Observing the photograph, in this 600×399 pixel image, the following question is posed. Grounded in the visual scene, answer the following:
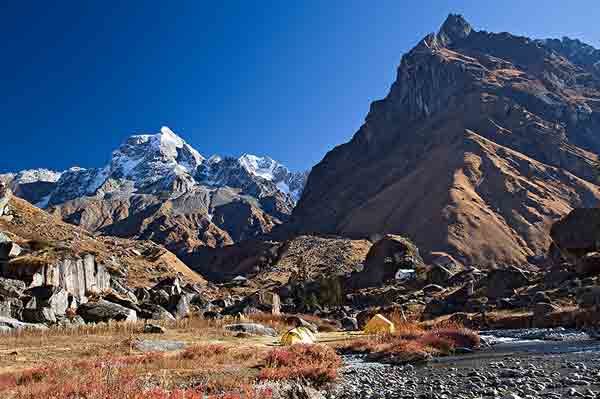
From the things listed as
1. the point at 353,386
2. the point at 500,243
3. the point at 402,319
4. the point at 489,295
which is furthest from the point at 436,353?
the point at 500,243

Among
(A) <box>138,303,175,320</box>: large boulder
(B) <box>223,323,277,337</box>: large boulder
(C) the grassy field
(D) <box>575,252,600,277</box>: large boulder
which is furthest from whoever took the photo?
(D) <box>575,252,600,277</box>: large boulder

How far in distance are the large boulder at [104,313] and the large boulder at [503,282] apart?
4716 centimetres

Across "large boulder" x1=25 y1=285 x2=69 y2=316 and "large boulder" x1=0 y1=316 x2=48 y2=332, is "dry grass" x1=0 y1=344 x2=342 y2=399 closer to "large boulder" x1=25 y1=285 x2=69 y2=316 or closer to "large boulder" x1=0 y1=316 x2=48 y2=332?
"large boulder" x1=0 y1=316 x2=48 y2=332

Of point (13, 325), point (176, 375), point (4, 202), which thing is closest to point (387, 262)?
point (4, 202)

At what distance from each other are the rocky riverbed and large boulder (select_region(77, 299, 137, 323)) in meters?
30.0

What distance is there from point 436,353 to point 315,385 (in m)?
12.5

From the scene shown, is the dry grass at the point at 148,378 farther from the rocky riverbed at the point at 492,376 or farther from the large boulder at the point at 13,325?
the large boulder at the point at 13,325

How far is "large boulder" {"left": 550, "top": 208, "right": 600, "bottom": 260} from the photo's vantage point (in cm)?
7450

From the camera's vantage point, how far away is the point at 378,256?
131 m

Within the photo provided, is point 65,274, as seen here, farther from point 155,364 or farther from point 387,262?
point 387,262

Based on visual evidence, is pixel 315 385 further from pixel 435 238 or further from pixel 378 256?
pixel 435 238

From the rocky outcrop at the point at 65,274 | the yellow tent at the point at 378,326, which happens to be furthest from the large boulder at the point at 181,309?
the yellow tent at the point at 378,326

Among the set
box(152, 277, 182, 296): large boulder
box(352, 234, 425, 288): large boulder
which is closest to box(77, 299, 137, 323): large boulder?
box(152, 277, 182, 296): large boulder

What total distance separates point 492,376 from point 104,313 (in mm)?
43629
